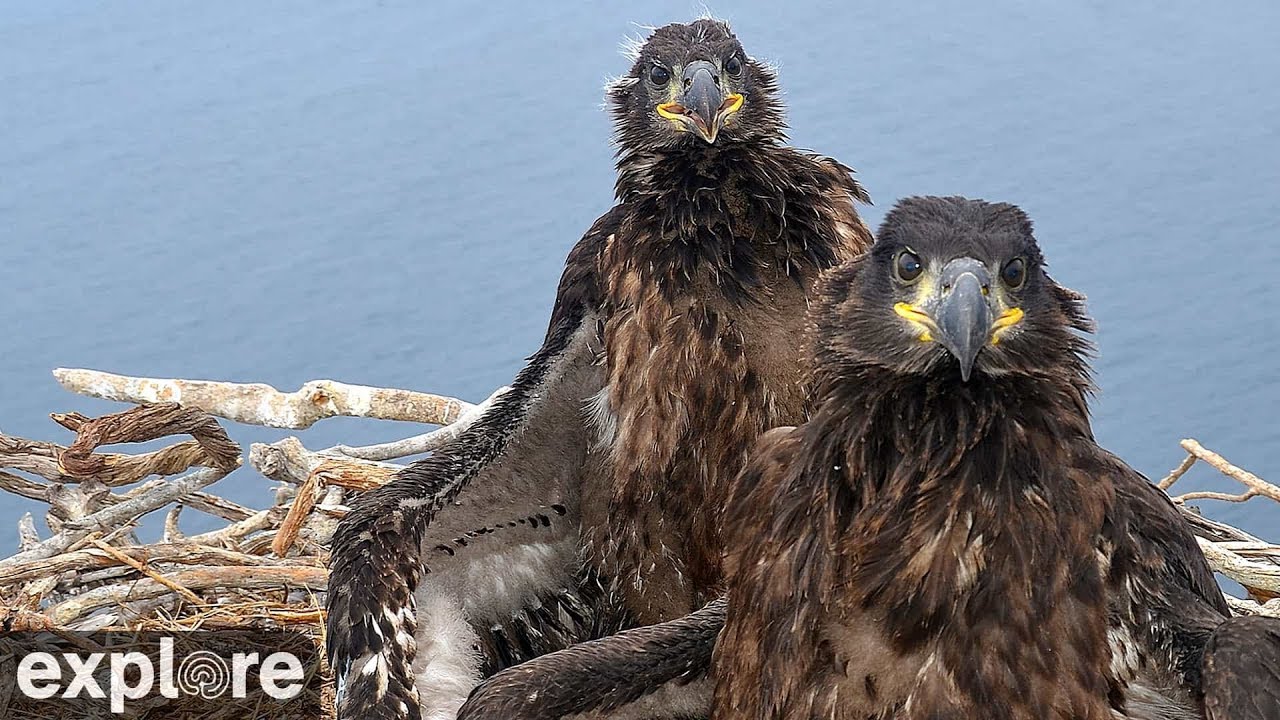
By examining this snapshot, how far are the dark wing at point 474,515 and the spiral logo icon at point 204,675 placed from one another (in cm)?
137

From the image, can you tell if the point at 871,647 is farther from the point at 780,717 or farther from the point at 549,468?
the point at 549,468

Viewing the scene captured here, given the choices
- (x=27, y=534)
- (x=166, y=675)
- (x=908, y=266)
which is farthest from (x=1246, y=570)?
(x=27, y=534)

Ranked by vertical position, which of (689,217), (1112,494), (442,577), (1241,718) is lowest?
(442,577)

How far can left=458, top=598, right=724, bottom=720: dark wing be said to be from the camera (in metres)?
2.96

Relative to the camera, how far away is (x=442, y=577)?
356 centimetres

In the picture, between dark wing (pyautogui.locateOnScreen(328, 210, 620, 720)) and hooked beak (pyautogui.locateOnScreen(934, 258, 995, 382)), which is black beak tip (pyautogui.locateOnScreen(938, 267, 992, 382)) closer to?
hooked beak (pyautogui.locateOnScreen(934, 258, 995, 382))

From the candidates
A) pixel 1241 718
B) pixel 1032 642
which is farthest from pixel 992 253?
pixel 1241 718

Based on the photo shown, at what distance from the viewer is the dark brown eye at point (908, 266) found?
2.54 metres

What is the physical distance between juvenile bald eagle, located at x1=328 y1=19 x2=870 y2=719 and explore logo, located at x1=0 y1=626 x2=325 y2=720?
3.78 ft

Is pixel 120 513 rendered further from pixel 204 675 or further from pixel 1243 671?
pixel 1243 671

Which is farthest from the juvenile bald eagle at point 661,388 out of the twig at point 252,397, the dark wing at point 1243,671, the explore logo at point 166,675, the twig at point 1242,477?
the twig at point 1242,477

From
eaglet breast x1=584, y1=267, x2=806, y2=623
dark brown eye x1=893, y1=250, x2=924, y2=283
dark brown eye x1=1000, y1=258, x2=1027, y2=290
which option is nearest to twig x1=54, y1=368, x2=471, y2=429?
eaglet breast x1=584, y1=267, x2=806, y2=623

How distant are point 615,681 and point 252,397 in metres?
2.73

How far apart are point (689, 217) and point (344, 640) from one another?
51.4 inches
